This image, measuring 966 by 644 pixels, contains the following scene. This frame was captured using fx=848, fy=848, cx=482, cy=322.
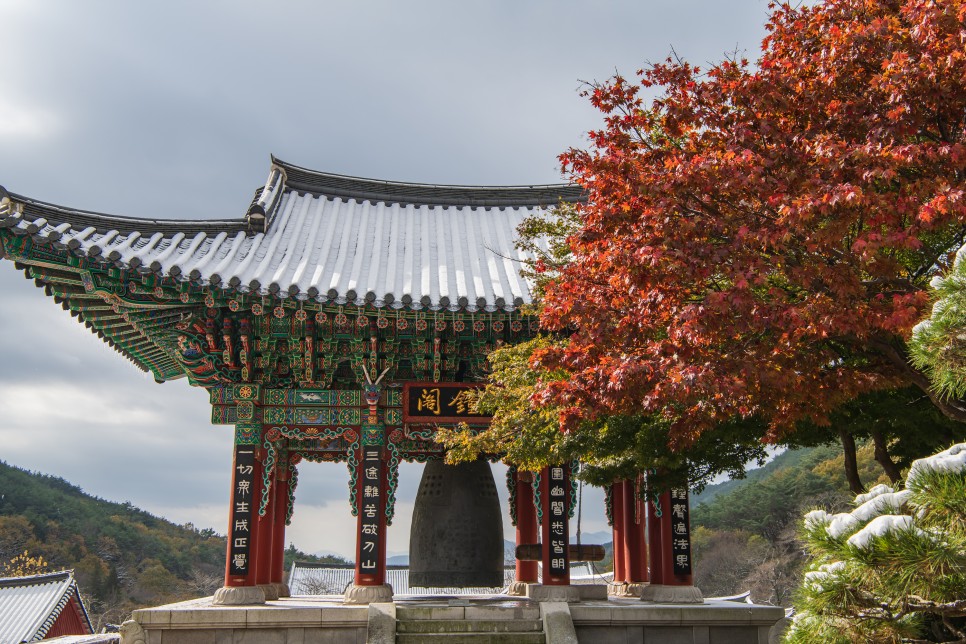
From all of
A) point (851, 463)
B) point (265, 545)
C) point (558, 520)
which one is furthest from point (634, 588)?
point (265, 545)

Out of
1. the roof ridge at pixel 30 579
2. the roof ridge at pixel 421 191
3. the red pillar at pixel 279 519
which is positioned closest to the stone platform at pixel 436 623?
the red pillar at pixel 279 519

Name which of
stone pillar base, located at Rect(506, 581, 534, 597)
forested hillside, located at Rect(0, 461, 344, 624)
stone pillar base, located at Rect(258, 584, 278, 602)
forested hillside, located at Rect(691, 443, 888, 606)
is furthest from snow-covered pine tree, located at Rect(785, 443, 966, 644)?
forested hillside, located at Rect(0, 461, 344, 624)

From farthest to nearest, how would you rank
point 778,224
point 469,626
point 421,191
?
point 421,191, point 469,626, point 778,224

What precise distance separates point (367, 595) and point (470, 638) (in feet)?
5.53

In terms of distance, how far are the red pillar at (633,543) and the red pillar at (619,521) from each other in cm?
31

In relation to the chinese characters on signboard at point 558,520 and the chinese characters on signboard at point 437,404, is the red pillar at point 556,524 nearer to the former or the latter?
the chinese characters on signboard at point 558,520

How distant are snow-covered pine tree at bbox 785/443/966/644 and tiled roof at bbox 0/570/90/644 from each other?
81.1ft

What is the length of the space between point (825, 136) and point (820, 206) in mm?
699

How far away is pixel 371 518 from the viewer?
11.5 metres

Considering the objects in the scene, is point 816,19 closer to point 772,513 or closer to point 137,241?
point 137,241

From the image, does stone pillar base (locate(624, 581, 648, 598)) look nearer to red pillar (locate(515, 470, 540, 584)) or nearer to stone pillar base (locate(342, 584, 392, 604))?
red pillar (locate(515, 470, 540, 584))

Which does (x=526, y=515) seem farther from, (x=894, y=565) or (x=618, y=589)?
(x=894, y=565)

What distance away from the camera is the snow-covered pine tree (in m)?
3.82

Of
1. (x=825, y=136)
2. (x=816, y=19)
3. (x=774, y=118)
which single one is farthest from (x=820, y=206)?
(x=816, y=19)
